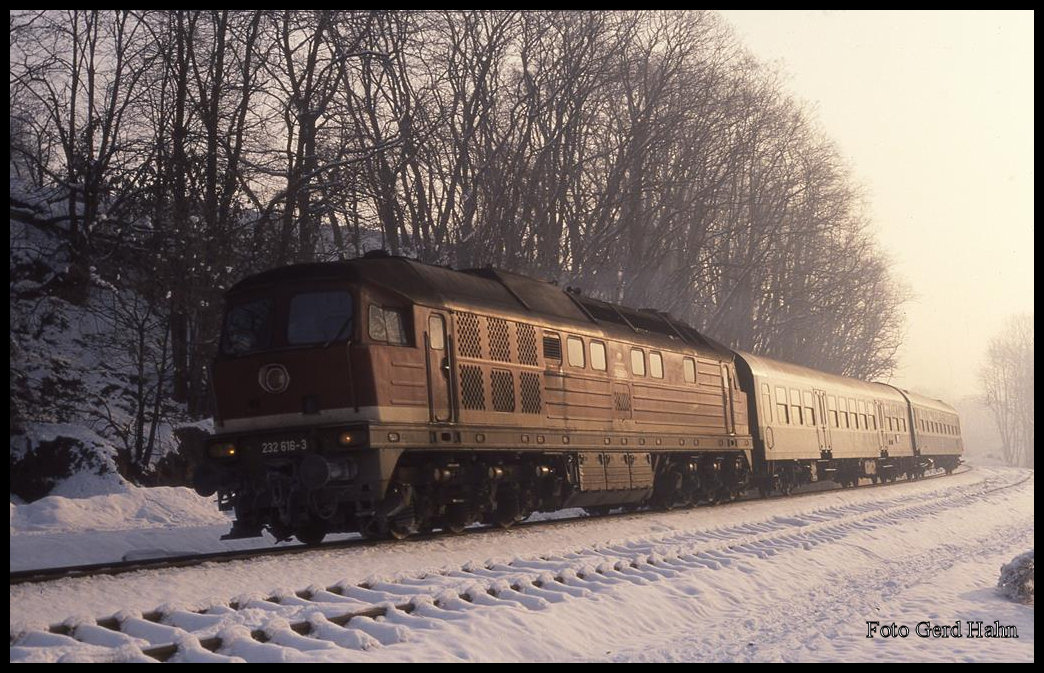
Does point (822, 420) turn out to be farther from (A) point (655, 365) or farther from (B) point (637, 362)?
(B) point (637, 362)

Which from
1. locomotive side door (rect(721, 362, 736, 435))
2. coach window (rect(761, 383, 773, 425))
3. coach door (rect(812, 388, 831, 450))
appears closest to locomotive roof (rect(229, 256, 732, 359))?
locomotive side door (rect(721, 362, 736, 435))

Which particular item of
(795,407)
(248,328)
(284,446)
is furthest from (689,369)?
(284,446)

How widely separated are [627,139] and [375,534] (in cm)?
2413

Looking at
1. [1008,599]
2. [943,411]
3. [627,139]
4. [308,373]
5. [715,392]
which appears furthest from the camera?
[943,411]

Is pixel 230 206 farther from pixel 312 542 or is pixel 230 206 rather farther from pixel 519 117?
pixel 312 542

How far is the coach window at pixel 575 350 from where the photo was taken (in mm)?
16875

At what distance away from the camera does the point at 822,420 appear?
97.2ft

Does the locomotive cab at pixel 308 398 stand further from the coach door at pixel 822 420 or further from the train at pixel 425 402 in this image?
the coach door at pixel 822 420

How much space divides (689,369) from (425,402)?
9.21 metres

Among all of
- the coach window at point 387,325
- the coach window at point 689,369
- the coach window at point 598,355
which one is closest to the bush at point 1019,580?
the coach window at point 598,355

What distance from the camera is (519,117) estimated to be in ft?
103

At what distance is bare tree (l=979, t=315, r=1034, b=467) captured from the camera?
11238 cm

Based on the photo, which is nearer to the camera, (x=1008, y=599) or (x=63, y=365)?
(x=1008, y=599)
